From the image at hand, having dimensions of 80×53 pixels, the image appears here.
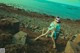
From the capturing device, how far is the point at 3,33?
17.3m

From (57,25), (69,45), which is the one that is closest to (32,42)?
(57,25)

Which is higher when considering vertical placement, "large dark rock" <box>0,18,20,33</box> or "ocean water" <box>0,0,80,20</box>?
"large dark rock" <box>0,18,20,33</box>

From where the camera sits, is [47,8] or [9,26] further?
[47,8]

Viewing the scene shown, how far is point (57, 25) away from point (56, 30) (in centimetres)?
45

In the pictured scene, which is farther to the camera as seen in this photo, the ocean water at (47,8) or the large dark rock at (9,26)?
the ocean water at (47,8)

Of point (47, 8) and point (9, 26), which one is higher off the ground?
point (9, 26)

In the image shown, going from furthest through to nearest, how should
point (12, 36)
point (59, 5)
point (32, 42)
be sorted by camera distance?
point (59, 5)
point (32, 42)
point (12, 36)

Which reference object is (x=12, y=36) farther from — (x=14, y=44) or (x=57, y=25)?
(x=57, y=25)

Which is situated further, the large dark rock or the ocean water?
the ocean water

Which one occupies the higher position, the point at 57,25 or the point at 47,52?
the point at 57,25

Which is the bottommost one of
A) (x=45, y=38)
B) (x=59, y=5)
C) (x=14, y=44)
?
(x=59, y=5)

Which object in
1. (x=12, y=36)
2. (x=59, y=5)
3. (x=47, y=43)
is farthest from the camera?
(x=59, y=5)

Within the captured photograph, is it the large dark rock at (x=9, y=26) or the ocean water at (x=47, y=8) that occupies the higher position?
the large dark rock at (x=9, y=26)

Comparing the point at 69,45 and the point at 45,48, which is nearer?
the point at 69,45
